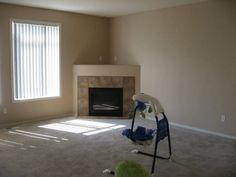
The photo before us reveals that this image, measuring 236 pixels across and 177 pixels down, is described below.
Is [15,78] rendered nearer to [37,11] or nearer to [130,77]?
[37,11]

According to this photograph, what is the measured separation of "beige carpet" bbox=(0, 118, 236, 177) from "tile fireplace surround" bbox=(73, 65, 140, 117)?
1.00 metres

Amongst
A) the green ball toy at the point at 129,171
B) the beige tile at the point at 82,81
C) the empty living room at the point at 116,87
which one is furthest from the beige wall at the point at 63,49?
the green ball toy at the point at 129,171

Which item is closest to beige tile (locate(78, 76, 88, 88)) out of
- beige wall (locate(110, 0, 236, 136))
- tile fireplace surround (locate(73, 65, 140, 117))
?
tile fireplace surround (locate(73, 65, 140, 117))

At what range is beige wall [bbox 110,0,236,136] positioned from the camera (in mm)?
4934

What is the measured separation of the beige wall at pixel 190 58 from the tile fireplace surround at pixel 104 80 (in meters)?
0.27

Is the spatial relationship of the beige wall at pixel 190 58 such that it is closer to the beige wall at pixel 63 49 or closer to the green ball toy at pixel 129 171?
the beige wall at pixel 63 49

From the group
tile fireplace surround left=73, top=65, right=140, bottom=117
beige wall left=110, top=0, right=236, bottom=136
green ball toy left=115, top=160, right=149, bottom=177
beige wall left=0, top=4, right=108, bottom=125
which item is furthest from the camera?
tile fireplace surround left=73, top=65, right=140, bottom=117

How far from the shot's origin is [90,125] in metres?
5.84

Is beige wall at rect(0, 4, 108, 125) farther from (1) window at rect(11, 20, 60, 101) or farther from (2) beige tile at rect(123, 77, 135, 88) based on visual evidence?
(2) beige tile at rect(123, 77, 135, 88)

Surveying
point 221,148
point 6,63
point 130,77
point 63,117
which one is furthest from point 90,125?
point 221,148

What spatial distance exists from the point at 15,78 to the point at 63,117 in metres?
1.47

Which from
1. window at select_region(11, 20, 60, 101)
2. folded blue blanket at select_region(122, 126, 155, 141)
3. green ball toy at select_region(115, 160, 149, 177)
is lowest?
folded blue blanket at select_region(122, 126, 155, 141)

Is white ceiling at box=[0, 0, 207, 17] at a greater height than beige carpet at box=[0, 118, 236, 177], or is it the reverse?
white ceiling at box=[0, 0, 207, 17]

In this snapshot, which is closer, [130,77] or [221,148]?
[221,148]
